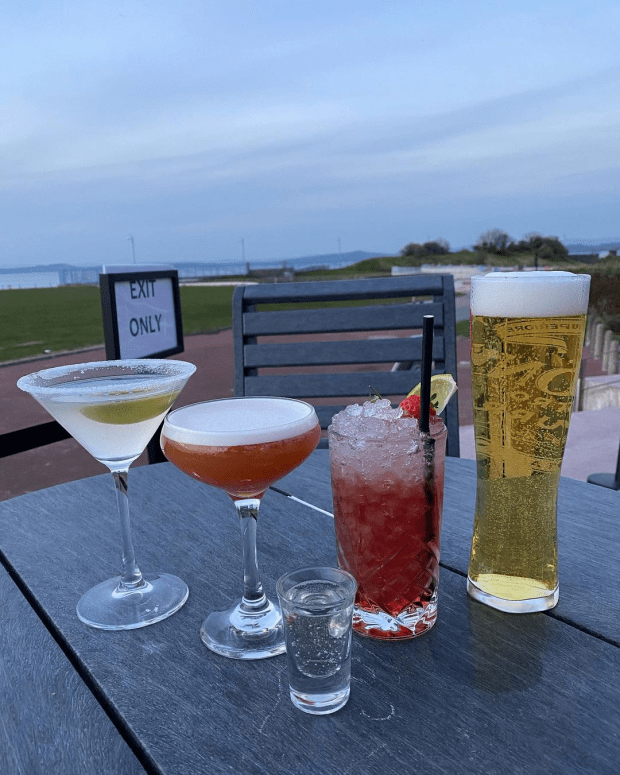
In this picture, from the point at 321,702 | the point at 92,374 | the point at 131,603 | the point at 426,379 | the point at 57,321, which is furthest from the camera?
the point at 57,321

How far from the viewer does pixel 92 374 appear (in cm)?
98

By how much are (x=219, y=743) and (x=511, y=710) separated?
297 mm

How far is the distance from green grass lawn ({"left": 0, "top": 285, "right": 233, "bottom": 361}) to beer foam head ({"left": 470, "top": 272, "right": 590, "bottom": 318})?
12.6 metres

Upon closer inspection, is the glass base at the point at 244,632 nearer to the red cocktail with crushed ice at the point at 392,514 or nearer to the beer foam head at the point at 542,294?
the red cocktail with crushed ice at the point at 392,514

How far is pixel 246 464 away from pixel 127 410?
0.20 meters

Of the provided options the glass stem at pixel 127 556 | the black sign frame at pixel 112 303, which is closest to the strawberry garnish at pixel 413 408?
the glass stem at pixel 127 556

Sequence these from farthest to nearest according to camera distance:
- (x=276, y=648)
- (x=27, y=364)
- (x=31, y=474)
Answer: (x=27, y=364), (x=31, y=474), (x=276, y=648)

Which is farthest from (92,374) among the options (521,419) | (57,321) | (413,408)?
(57,321)

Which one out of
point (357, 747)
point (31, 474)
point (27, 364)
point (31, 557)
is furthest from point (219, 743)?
point (27, 364)

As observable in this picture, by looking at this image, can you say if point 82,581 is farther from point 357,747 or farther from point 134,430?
point 357,747

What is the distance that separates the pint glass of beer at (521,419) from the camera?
797mm

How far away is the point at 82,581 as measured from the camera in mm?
927

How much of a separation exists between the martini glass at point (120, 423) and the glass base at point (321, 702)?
26cm

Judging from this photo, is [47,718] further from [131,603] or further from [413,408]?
[413,408]
